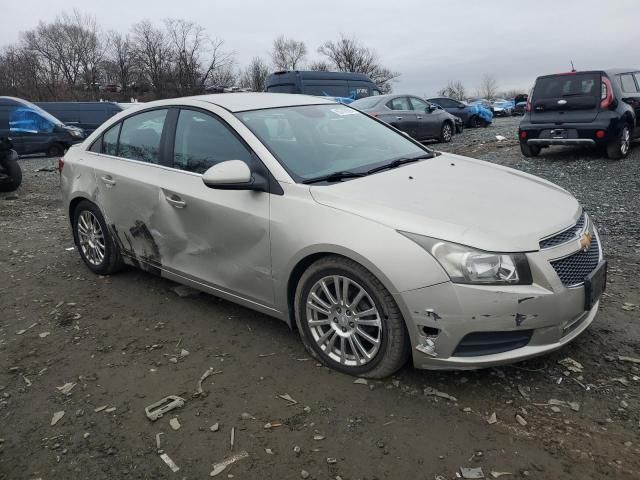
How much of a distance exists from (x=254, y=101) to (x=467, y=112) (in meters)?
20.2

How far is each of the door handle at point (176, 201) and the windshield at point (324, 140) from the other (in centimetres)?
71

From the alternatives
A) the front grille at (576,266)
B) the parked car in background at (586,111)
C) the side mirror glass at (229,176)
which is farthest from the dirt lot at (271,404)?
the parked car in background at (586,111)

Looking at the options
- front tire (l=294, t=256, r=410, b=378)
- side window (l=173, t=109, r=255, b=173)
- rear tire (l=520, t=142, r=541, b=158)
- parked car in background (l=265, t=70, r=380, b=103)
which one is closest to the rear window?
rear tire (l=520, t=142, r=541, b=158)

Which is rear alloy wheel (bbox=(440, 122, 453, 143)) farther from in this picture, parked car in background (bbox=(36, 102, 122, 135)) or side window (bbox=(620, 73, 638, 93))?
parked car in background (bbox=(36, 102, 122, 135))

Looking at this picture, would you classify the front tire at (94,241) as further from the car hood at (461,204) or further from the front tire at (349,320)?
the car hood at (461,204)

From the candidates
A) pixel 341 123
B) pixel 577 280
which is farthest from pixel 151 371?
pixel 577 280

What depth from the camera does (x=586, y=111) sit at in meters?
9.66

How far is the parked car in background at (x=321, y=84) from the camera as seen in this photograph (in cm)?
1761

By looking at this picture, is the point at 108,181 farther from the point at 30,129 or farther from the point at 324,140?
the point at 30,129

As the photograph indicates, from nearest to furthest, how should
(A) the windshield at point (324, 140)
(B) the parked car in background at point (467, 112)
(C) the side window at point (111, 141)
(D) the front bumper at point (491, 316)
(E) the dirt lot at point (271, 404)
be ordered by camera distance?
(E) the dirt lot at point (271, 404) → (D) the front bumper at point (491, 316) → (A) the windshield at point (324, 140) → (C) the side window at point (111, 141) → (B) the parked car in background at point (467, 112)

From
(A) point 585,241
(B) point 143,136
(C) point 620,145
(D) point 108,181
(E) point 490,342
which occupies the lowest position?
(E) point 490,342

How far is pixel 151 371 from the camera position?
3363 millimetres

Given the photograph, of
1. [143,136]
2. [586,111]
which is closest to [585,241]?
[143,136]

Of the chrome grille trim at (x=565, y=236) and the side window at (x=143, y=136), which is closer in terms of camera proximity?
the chrome grille trim at (x=565, y=236)
